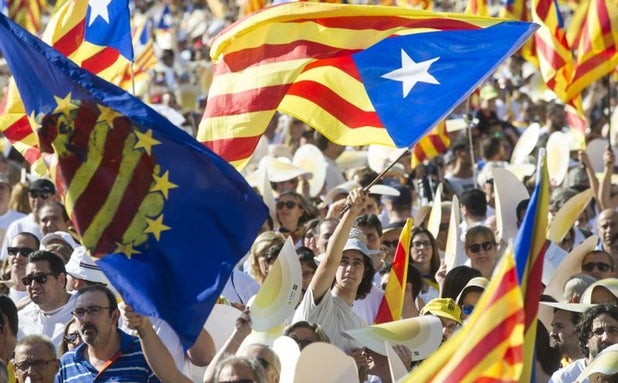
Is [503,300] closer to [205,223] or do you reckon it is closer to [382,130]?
[205,223]

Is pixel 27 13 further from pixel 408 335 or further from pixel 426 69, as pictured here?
pixel 408 335

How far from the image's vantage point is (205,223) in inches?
267

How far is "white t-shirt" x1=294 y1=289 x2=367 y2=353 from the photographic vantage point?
782 cm

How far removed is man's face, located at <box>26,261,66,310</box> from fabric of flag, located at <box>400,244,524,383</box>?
4213mm

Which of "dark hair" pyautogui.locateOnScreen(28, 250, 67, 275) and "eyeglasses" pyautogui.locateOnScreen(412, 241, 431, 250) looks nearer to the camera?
"dark hair" pyautogui.locateOnScreen(28, 250, 67, 275)

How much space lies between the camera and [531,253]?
5543mm

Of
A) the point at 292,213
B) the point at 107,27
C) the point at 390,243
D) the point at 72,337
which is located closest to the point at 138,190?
the point at 72,337

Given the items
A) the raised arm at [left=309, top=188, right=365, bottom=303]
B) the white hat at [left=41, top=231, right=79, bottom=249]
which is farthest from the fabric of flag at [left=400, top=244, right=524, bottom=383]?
the white hat at [left=41, top=231, right=79, bottom=249]

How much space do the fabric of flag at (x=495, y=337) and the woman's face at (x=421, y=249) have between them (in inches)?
210

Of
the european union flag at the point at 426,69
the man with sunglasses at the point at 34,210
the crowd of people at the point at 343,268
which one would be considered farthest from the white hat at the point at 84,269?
the man with sunglasses at the point at 34,210

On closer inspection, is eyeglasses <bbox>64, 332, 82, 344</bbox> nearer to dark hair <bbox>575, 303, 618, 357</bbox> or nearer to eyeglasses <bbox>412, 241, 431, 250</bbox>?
dark hair <bbox>575, 303, 618, 357</bbox>

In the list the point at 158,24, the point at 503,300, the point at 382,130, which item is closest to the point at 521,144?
the point at 382,130

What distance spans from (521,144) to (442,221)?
9.03 ft

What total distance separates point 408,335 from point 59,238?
3.24 metres
